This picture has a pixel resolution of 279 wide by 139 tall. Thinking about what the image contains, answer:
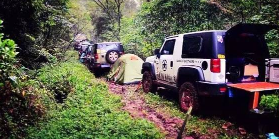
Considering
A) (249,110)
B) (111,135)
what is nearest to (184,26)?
(249,110)

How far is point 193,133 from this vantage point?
4914 millimetres

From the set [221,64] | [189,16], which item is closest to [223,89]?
[221,64]

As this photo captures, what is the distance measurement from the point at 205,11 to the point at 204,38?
18.5ft

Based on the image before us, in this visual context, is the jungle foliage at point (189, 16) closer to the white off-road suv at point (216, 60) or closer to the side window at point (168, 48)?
the side window at point (168, 48)

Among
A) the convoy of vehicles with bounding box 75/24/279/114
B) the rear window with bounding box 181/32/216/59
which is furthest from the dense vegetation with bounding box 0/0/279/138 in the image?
the rear window with bounding box 181/32/216/59

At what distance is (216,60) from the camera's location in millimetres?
5227

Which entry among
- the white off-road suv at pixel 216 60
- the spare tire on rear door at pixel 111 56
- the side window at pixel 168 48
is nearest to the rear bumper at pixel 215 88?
the white off-road suv at pixel 216 60

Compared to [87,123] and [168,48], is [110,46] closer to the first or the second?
[168,48]

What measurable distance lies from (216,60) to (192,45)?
988 mm

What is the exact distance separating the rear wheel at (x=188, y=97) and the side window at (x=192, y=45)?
0.87 meters

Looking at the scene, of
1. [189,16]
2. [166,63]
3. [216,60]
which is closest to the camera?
[216,60]

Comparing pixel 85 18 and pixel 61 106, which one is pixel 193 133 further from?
pixel 85 18

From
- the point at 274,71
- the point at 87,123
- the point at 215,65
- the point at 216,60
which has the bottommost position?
the point at 87,123

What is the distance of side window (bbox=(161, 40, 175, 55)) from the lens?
7.05 m
